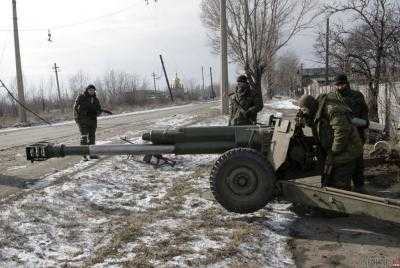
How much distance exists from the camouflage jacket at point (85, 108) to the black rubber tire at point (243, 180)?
247 inches

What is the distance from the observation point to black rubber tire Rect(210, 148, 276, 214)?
6.54 metres

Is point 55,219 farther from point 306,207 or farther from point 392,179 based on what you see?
point 392,179

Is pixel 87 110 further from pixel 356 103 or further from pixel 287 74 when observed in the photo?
pixel 287 74

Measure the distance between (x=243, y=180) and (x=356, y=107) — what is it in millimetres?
2507

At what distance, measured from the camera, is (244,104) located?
10109 millimetres

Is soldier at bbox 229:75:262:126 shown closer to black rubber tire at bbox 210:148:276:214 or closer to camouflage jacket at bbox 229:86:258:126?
camouflage jacket at bbox 229:86:258:126

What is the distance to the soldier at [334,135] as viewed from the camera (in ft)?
21.0

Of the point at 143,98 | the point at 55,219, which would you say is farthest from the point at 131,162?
the point at 143,98

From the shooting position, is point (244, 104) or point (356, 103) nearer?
point (356, 103)

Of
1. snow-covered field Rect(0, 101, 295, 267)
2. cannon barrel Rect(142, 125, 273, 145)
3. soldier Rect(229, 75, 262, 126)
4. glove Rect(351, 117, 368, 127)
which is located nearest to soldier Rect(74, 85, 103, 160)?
snow-covered field Rect(0, 101, 295, 267)

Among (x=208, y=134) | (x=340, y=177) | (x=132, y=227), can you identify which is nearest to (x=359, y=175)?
(x=340, y=177)

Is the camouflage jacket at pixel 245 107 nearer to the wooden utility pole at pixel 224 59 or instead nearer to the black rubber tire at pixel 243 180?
the black rubber tire at pixel 243 180

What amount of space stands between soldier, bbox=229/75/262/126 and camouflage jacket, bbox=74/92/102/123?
11.8 feet

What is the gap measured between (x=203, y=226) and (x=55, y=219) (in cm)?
179
